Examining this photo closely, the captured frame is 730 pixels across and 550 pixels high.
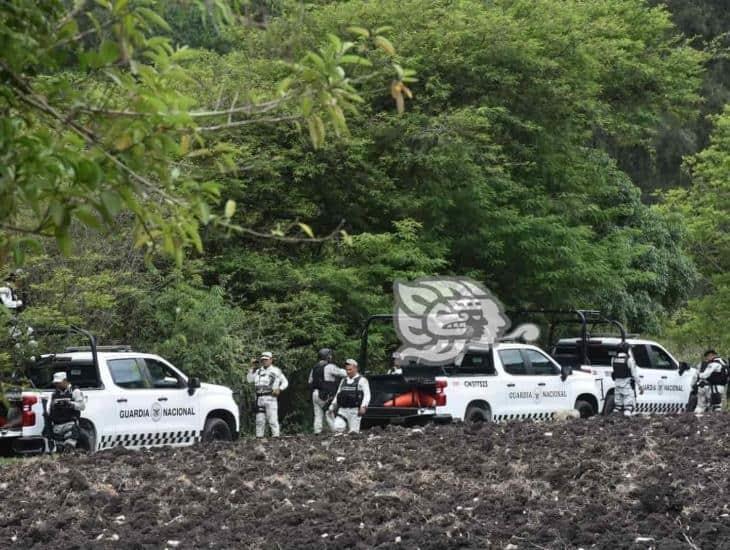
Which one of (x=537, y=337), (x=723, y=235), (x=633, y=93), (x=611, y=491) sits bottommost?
(x=611, y=491)

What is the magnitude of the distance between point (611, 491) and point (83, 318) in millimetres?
12685

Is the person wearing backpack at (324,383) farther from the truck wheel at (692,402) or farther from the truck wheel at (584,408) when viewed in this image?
the truck wheel at (692,402)

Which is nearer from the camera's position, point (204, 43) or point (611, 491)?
point (611, 491)

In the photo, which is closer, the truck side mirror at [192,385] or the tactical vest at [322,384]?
the truck side mirror at [192,385]

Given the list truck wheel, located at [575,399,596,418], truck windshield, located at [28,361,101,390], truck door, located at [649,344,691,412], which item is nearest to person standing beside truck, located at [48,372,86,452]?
truck windshield, located at [28,361,101,390]

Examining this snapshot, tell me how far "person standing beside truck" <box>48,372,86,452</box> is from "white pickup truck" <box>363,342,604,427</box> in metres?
5.31

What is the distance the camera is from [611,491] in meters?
11.4

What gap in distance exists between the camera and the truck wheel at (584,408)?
23.6 meters

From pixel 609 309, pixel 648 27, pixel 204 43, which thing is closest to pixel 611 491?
pixel 609 309

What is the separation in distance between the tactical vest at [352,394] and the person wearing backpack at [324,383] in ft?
4.94

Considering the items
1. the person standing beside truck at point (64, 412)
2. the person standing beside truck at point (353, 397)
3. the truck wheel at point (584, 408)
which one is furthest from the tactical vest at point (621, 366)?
the person standing beside truck at point (64, 412)

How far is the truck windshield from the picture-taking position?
17703 mm

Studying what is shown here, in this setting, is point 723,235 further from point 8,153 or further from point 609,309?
→ point 8,153

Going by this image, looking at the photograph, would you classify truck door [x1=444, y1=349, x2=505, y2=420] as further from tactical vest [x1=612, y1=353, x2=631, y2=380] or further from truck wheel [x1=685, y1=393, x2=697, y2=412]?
truck wheel [x1=685, y1=393, x2=697, y2=412]
